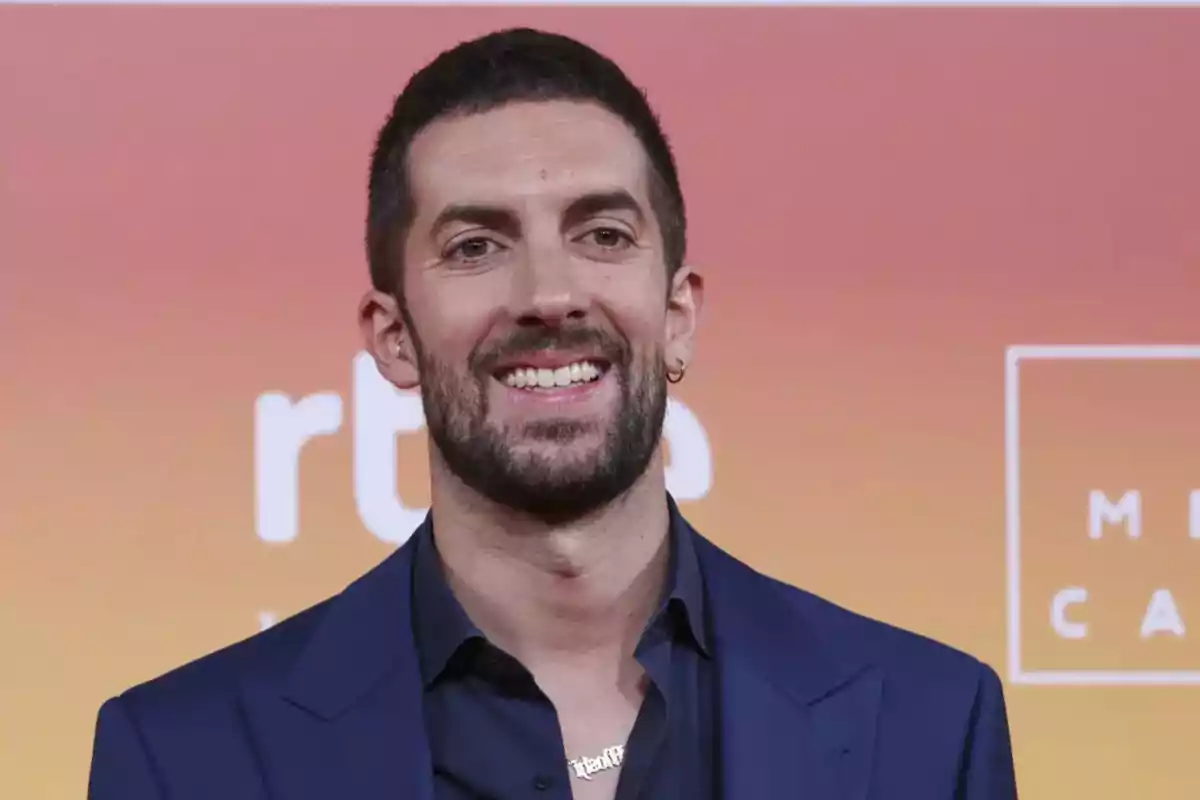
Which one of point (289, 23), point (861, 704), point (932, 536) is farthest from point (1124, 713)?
point (289, 23)

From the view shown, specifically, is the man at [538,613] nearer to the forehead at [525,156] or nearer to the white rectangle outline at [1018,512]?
the forehead at [525,156]

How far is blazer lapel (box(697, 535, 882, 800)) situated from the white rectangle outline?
0.56 meters

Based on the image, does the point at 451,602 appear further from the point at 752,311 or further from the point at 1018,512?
the point at 1018,512

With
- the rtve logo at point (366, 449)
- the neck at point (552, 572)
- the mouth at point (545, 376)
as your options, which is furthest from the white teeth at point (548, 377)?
the rtve logo at point (366, 449)

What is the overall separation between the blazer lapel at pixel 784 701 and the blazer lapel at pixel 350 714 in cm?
31

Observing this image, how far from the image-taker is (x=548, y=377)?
1.42m

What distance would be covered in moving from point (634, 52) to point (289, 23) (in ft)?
1.60

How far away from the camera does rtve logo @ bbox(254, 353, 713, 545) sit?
1.96 m

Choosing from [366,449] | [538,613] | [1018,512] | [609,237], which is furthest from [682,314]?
[1018,512]

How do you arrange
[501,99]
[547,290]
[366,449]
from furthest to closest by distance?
[366,449] < [501,99] < [547,290]

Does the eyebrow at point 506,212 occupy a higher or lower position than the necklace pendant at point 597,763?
higher

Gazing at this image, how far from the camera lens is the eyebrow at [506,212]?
144cm

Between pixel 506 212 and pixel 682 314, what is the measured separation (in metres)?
0.26

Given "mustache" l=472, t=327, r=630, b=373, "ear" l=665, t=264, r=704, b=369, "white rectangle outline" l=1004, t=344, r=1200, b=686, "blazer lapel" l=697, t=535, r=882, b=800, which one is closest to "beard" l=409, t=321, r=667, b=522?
"mustache" l=472, t=327, r=630, b=373
